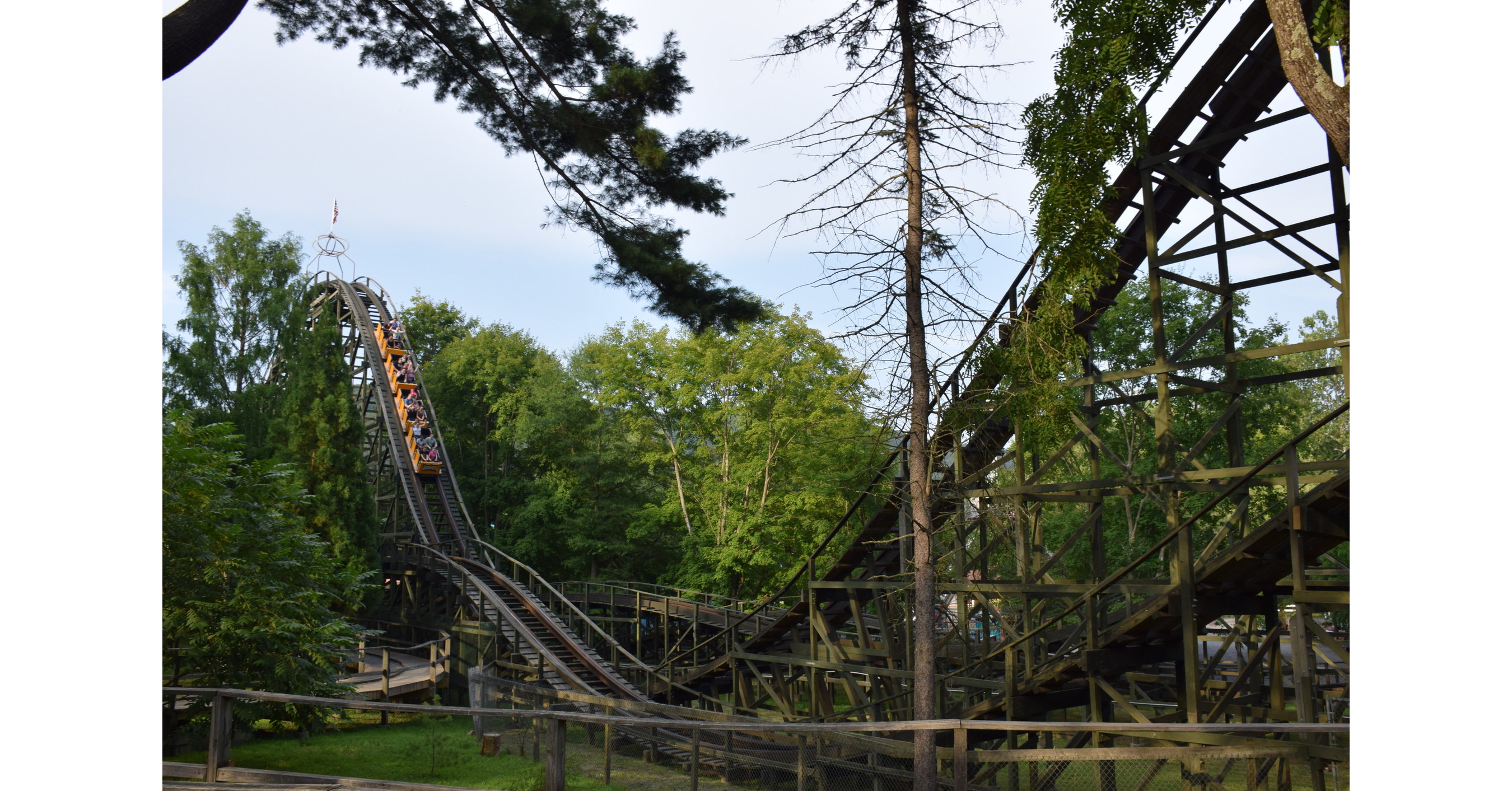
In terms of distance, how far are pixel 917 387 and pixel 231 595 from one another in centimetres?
738

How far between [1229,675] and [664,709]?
420 inches

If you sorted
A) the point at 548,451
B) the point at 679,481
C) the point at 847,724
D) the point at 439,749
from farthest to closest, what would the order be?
1. the point at 548,451
2. the point at 679,481
3. the point at 439,749
4. the point at 847,724

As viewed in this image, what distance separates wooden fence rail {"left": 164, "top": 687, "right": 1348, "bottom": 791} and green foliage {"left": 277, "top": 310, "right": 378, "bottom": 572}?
52.4ft

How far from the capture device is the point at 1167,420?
9.82m

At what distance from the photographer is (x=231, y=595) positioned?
10016 mm

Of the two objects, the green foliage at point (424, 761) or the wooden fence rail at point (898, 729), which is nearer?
the wooden fence rail at point (898, 729)

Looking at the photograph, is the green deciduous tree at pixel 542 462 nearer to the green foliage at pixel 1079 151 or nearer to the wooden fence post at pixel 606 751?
the green foliage at pixel 1079 151

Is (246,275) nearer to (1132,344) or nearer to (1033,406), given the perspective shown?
(1132,344)

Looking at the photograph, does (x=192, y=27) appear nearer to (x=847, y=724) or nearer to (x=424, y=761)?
(x=847, y=724)

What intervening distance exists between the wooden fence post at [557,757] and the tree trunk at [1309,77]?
508cm

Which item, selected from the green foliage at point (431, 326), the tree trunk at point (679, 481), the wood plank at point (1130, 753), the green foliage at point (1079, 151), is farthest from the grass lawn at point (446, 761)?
the green foliage at point (431, 326)

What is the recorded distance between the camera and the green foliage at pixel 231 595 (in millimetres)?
9562

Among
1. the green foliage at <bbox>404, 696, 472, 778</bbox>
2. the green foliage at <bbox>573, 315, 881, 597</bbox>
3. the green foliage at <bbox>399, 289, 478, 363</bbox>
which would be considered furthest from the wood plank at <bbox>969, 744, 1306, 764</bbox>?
the green foliage at <bbox>399, 289, 478, 363</bbox>

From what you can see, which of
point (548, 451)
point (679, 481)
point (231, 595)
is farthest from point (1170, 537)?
point (548, 451)
